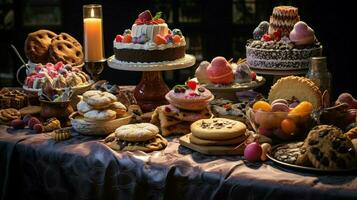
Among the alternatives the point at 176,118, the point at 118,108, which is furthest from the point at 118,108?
the point at 176,118

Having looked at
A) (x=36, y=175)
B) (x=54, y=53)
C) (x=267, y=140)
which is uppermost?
(x=54, y=53)

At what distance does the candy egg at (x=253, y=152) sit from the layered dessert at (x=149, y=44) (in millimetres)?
773

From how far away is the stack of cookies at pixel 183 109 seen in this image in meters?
2.28

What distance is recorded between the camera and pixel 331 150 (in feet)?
6.04

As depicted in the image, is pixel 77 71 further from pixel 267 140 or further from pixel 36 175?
pixel 267 140

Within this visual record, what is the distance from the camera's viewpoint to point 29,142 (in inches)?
90.2

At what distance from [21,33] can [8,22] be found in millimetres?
250

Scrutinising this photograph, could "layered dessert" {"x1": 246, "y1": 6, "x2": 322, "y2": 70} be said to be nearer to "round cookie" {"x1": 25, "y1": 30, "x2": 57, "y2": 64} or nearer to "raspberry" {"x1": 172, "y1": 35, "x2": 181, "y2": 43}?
"raspberry" {"x1": 172, "y1": 35, "x2": 181, "y2": 43}

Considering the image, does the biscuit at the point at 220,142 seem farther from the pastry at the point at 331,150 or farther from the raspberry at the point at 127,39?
the raspberry at the point at 127,39

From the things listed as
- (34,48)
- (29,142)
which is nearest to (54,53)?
(34,48)

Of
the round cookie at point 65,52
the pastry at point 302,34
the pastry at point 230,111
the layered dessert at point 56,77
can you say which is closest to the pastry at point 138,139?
the pastry at point 230,111

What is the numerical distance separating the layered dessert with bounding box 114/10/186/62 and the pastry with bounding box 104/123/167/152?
0.51 metres

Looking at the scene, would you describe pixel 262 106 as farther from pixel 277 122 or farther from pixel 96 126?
pixel 96 126

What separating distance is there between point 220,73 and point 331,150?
893 mm
